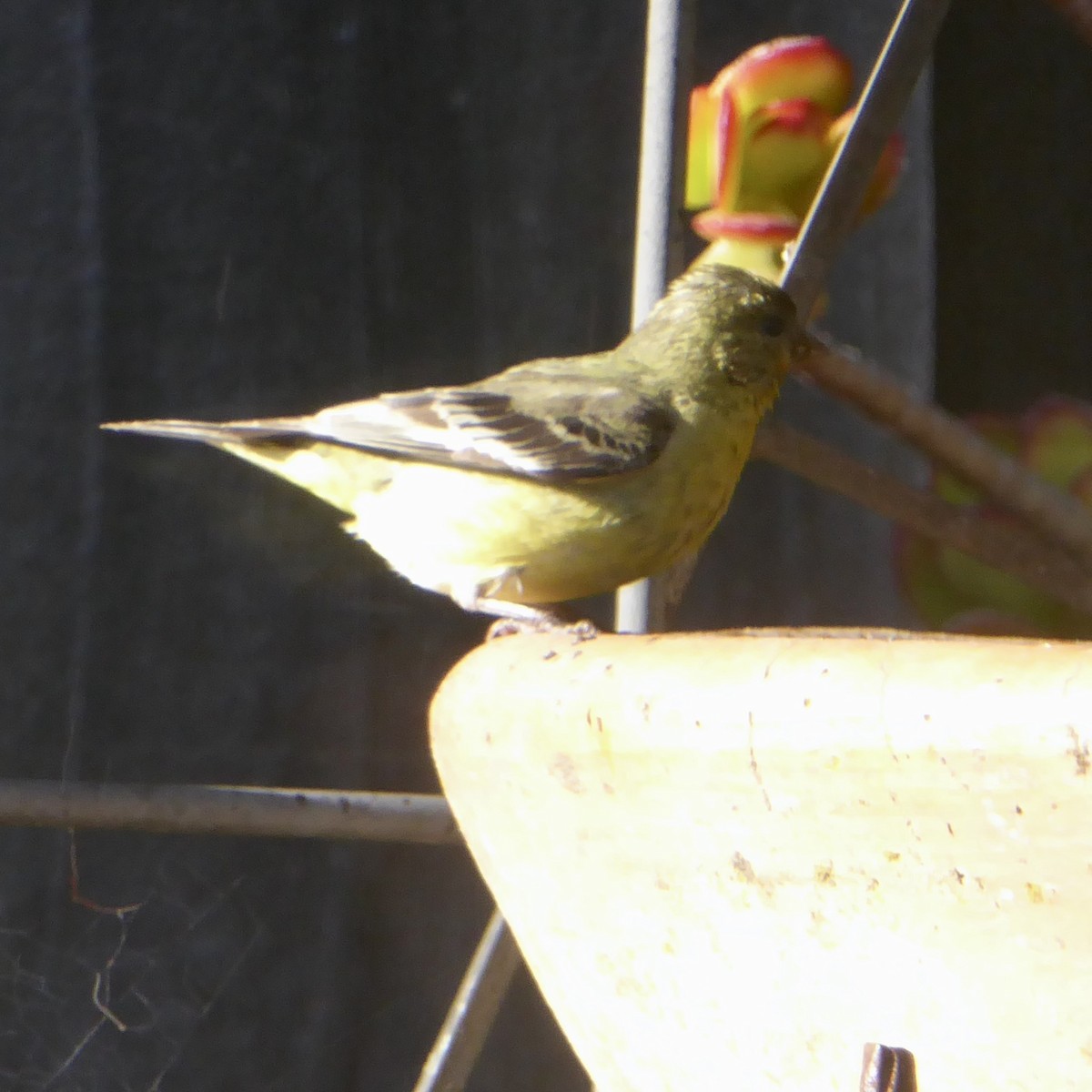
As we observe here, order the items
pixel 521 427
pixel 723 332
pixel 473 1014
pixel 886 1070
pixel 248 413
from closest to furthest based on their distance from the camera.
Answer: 1. pixel 886 1070
2. pixel 473 1014
3. pixel 521 427
4. pixel 723 332
5. pixel 248 413

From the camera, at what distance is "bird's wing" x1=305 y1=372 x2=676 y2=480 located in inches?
52.2

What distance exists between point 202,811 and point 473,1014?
0.28m

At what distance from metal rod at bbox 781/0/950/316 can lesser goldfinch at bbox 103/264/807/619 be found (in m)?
0.15

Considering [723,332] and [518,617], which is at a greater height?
[723,332]

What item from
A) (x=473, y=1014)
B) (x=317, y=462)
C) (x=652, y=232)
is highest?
(x=652, y=232)

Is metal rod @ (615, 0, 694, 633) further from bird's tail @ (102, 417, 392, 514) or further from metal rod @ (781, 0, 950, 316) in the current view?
bird's tail @ (102, 417, 392, 514)

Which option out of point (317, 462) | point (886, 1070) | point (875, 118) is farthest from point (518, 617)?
point (886, 1070)

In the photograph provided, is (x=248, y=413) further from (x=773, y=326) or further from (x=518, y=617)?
(x=773, y=326)

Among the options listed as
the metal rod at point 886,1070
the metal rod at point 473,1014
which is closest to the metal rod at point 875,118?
the metal rod at point 473,1014

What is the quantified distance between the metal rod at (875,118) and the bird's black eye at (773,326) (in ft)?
0.62

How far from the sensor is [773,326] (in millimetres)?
1467

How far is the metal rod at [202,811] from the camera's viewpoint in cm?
100

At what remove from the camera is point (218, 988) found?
5.19ft

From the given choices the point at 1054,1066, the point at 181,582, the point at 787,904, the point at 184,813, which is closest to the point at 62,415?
the point at 181,582
